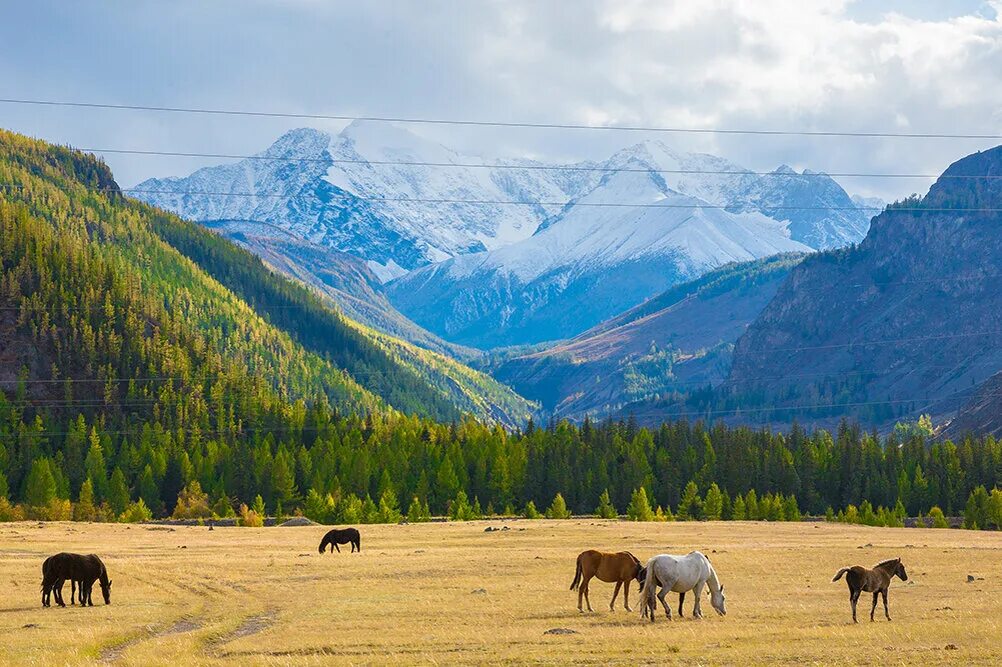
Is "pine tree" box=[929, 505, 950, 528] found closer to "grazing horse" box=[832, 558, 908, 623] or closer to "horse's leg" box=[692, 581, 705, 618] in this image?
"grazing horse" box=[832, 558, 908, 623]

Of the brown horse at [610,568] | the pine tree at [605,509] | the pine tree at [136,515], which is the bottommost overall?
the brown horse at [610,568]

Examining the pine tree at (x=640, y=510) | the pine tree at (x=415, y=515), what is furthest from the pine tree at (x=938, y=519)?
the pine tree at (x=415, y=515)

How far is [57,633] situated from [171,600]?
1236 centimetres

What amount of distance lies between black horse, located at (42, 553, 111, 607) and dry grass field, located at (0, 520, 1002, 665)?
34.0 inches

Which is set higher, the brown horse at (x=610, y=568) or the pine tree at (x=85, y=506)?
the pine tree at (x=85, y=506)

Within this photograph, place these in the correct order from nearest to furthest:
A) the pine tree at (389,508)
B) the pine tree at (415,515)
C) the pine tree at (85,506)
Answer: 1. the pine tree at (415,515)
2. the pine tree at (389,508)
3. the pine tree at (85,506)

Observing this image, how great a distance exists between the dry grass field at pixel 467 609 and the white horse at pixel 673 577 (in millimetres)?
1151

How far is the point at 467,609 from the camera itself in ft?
188

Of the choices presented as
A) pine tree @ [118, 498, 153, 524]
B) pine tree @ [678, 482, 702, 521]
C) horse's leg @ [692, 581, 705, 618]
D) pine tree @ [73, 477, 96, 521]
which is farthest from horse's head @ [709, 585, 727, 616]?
pine tree @ [73, 477, 96, 521]

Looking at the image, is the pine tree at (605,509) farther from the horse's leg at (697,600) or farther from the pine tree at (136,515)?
the horse's leg at (697,600)

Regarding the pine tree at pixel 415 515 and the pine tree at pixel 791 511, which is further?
the pine tree at pixel 791 511

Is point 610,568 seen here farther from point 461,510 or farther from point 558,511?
point 558,511

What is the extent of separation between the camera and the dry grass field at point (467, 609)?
4534 centimetres

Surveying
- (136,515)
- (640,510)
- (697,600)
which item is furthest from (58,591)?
(640,510)
